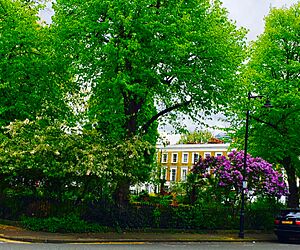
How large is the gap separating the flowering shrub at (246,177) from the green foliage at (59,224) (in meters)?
8.01

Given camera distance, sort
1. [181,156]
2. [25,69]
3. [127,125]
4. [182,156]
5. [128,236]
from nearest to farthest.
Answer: [128,236] < [127,125] < [25,69] < [182,156] < [181,156]

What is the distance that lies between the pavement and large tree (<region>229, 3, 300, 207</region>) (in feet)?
29.6

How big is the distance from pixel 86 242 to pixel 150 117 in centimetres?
1126

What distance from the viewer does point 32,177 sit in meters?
21.5

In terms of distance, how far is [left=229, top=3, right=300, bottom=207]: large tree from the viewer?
32781 mm

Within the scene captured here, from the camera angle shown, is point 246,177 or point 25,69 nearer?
point 25,69

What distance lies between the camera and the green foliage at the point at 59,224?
19.9 meters

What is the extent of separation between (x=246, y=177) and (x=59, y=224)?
34.9 feet

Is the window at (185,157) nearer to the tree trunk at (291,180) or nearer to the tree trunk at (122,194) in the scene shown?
the tree trunk at (291,180)

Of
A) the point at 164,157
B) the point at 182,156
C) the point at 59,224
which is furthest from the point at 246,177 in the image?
the point at 164,157

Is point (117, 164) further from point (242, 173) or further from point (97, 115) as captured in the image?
point (242, 173)

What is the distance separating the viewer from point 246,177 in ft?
84.9

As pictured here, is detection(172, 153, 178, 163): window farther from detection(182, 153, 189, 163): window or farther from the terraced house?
detection(182, 153, 189, 163): window

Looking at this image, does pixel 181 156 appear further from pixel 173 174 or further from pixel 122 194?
pixel 122 194
